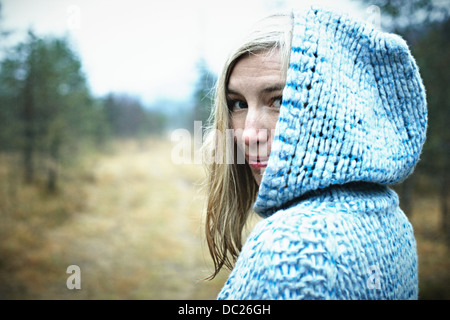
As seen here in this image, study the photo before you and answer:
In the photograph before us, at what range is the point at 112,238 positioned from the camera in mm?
7312

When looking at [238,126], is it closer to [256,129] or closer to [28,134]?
[256,129]

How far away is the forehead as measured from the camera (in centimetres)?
103

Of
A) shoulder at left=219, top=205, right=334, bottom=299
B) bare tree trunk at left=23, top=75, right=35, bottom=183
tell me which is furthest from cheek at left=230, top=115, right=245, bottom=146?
bare tree trunk at left=23, top=75, right=35, bottom=183

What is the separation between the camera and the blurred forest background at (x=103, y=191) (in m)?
5.09

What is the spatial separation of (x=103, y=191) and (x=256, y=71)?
8220mm

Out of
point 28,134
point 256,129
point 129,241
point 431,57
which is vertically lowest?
point 129,241

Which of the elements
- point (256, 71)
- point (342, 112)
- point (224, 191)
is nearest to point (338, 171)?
point (342, 112)

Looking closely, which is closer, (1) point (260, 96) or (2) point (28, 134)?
(1) point (260, 96)

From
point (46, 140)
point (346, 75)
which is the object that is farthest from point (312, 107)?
point (46, 140)

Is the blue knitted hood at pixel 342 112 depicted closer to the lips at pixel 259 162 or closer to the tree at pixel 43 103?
the lips at pixel 259 162

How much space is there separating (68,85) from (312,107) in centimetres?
837

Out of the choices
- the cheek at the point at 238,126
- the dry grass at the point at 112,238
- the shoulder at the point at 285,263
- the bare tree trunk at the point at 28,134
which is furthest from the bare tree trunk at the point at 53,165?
the shoulder at the point at 285,263

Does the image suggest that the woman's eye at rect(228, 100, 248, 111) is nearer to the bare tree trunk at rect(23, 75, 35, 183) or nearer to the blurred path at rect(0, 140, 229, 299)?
the blurred path at rect(0, 140, 229, 299)

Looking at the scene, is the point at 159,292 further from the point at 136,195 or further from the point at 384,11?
the point at 384,11
